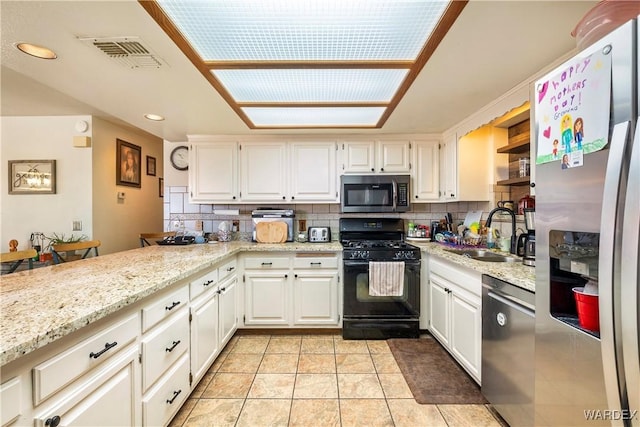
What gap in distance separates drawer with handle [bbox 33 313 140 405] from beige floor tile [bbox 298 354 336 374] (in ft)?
4.56

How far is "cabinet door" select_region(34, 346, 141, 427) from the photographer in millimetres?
875

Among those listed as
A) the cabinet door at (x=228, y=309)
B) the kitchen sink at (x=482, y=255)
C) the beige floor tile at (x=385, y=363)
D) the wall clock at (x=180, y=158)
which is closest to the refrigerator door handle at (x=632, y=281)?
the kitchen sink at (x=482, y=255)

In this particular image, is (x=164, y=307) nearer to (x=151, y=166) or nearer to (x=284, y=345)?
(x=284, y=345)

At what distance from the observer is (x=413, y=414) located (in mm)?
1695

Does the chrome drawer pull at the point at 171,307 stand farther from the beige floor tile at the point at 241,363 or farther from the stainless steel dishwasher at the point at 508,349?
the stainless steel dishwasher at the point at 508,349

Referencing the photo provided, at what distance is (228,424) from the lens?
1618mm

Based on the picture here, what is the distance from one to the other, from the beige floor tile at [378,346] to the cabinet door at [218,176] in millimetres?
2118

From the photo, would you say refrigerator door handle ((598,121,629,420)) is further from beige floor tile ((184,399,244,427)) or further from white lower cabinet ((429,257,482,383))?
beige floor tile ((184,399,244,427))

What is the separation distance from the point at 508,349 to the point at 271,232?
2376mm

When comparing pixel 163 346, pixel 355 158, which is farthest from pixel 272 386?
pixel 355 158

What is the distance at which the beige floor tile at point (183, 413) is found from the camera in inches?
64.1

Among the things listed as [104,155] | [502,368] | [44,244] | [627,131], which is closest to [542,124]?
[627,131]

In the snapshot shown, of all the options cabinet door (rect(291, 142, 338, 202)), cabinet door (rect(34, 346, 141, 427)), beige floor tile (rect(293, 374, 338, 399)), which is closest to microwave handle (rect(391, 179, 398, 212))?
cabinet door (rect(291, 142, 338, 202))

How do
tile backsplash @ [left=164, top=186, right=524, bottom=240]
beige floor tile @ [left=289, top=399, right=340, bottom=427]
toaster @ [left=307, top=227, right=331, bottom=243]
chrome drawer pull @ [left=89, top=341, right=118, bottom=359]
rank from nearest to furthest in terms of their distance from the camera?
1. chrome drawer pull @ [left=89, top=341, right=118, bottom=359]
2. beige floor tile @ [left=289, top=399, right=340, bottom=427]
3. toaster @ [left=307, top=227, right=331, bottom=243]
4. tile backsplash @ [left=164, top=186, right=524, bottom=240]
